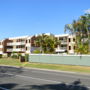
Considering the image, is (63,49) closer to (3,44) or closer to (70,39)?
(70,39)

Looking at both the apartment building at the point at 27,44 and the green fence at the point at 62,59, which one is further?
the apartment building at the point at 27,44

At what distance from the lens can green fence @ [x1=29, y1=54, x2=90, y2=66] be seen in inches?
1483

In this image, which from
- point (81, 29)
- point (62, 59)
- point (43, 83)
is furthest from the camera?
point (81, 29)

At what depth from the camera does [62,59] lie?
4203 cm

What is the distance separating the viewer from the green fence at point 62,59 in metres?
37.7

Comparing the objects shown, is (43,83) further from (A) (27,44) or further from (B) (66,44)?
(A) (27,44)

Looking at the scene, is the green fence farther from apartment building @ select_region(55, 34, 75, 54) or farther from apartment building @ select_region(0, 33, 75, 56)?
apartment building @ select_region(55, 34, 75, 54)

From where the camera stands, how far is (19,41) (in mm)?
94688

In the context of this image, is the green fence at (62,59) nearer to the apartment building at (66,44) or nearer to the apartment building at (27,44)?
the apartment building at (27,44)

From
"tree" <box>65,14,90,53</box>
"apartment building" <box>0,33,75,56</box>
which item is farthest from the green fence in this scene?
"apartment building" <box>0,33,75,56</box>

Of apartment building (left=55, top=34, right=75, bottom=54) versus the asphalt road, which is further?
apartment building (left=55, top=34, right=75, bottom=54)

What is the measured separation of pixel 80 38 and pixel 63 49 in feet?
79.4

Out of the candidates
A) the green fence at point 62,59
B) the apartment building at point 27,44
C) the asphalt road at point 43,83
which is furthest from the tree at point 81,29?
the asphalt road at point 43,83

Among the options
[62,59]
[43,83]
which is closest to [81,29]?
[62,59]
